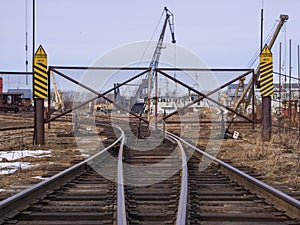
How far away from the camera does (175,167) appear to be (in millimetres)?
10258

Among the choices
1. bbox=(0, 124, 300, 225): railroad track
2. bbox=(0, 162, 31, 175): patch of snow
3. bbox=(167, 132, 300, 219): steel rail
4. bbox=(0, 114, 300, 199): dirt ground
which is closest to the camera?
bbox=(0, 124, 300, 225): railroad track

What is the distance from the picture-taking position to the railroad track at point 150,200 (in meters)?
5.48

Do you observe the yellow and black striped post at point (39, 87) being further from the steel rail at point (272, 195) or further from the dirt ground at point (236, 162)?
the steel rail at point (272, 195)

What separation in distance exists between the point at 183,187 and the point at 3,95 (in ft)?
187

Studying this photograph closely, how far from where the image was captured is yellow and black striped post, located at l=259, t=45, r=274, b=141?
16016 millimetres

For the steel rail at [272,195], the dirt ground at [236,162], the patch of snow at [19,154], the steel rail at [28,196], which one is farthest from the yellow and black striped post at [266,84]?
the steel rail at [28,196]

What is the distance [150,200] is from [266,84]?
10499 millimetres

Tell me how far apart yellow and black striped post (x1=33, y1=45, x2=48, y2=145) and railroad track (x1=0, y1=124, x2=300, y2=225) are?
6155 millimetres

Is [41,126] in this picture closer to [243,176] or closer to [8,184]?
[8,184]

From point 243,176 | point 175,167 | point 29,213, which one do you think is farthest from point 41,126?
point 29,213

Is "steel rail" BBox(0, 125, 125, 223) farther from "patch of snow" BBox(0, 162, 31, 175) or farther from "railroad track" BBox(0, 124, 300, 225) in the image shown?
"patch of snow" BBox(0, 162, 31, 175)

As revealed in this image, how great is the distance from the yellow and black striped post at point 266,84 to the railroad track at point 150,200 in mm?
6909

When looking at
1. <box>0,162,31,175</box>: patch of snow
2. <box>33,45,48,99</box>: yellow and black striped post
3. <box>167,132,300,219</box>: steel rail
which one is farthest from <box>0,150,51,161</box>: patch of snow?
<box>167,132,300,219</box>: steel rail

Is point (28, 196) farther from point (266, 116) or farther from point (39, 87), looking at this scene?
point (266, 116)
